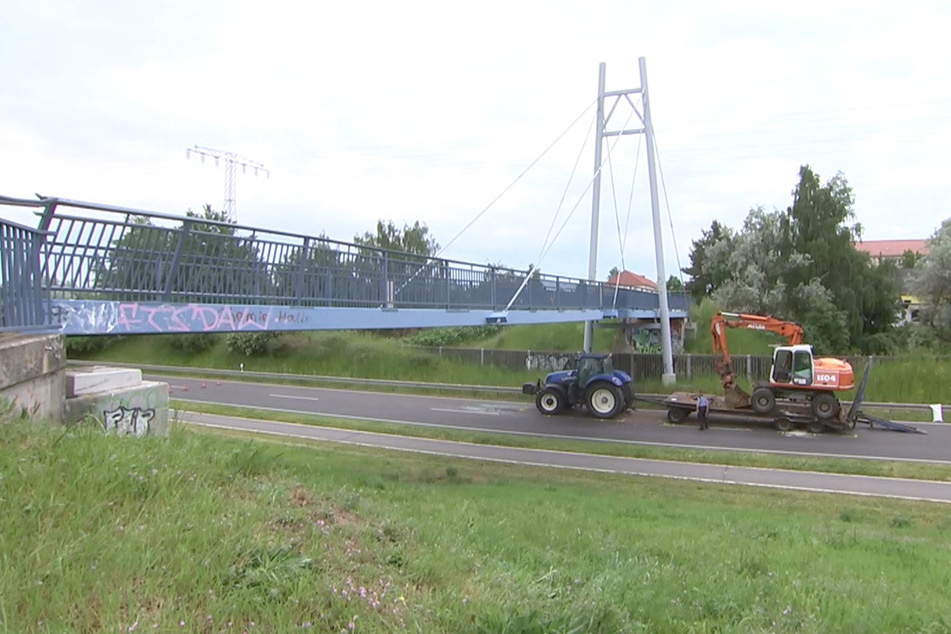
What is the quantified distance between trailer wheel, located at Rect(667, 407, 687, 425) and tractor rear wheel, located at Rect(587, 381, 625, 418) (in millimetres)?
1599

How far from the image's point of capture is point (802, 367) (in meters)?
19.2

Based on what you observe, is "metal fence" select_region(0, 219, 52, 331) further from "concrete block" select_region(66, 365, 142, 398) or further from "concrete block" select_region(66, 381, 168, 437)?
"concrete block" select_region(66, 381, 168, 437)

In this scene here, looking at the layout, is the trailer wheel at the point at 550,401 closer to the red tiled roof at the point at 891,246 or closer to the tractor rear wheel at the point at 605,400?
the tractor rear wheel at the point at 605,400

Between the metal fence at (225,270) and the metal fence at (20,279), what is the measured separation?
31cm

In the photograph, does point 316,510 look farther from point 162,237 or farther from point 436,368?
point 436,368

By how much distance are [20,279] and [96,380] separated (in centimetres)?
139

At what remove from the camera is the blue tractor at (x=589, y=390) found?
21391 millimetres

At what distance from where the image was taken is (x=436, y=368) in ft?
105

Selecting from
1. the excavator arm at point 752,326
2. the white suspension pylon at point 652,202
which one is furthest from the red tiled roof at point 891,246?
the excavator arm at point 752,326

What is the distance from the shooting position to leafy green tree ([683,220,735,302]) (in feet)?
123

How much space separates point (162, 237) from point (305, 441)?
363 inches

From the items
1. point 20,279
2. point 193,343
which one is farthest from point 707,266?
point 20,279

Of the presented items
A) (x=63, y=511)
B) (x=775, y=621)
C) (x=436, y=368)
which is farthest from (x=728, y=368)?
(x=63, y=511)

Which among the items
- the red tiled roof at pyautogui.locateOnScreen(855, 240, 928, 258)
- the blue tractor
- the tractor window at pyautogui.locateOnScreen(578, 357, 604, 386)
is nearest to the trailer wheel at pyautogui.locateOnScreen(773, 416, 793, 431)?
the blue tractor
